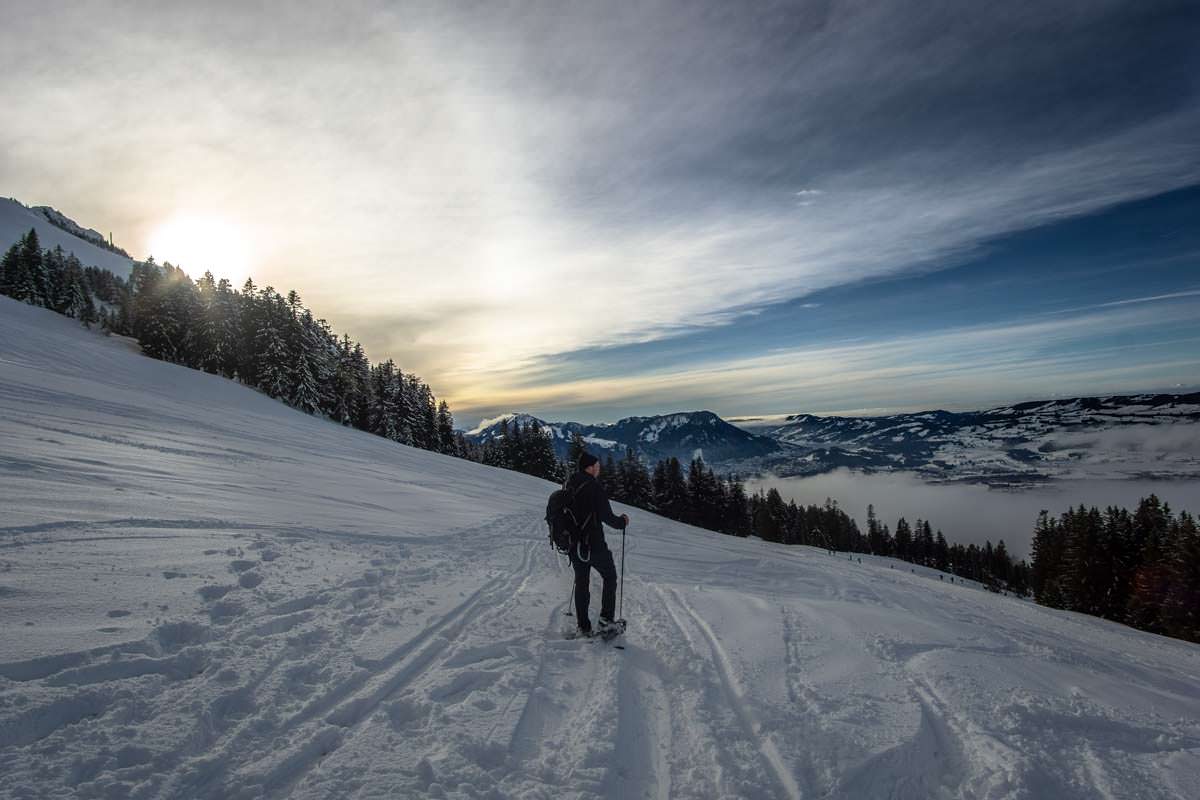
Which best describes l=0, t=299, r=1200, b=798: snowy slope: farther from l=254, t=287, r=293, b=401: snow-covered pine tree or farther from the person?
l=254, t=287, r=293, b=401: snow-covered pine tree

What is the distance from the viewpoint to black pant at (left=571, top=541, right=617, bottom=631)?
20.9 feet

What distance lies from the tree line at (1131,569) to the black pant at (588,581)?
4254cm

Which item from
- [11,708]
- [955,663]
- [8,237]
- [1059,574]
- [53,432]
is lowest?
[1059,574]

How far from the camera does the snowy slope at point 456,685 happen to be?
11.4ft

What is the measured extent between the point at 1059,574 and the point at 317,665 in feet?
198

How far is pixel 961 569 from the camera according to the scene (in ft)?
351

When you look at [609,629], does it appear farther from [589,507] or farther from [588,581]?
[589,507]

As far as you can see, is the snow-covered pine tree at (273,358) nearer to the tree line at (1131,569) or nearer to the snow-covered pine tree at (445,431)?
the snow-covered pine tree at (445,431)

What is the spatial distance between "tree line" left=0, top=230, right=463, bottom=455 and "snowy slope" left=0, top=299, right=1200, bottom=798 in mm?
40291

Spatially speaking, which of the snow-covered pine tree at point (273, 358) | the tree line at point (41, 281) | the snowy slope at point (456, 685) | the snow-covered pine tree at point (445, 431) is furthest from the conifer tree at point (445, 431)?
the snowy slope at point (456, 685)

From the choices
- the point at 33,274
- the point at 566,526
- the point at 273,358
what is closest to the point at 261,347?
the point at 273,358

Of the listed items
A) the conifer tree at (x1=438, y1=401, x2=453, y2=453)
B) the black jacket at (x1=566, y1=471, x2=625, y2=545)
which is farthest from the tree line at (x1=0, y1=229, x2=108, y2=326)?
the black jacket at (x1=566, y1=471, x2=625, y2=545)

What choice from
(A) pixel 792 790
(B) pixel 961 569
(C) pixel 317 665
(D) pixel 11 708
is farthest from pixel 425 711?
(B) pixel 961 569

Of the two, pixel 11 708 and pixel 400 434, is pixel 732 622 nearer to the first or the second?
pixel 11 708
